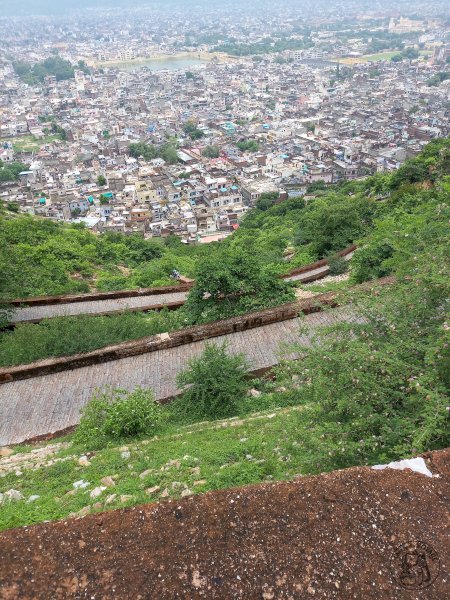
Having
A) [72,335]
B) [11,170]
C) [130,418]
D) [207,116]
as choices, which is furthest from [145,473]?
[207,116]

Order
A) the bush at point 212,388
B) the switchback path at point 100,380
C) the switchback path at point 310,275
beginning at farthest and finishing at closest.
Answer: the switchback path at point 310,275, the switchback path at point 100,380, the bush at point 212,388

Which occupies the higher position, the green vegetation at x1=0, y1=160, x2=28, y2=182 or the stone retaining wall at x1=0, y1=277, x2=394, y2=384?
the stone retaining wall at x1=0, y1=277, x2=394, y2=384

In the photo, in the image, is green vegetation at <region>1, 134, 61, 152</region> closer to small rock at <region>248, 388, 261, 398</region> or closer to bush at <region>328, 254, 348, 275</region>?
bush at <region>328, 254, 348, 275</region>

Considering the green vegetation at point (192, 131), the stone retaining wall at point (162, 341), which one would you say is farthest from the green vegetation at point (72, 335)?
the green vegetation at point (192, 131)

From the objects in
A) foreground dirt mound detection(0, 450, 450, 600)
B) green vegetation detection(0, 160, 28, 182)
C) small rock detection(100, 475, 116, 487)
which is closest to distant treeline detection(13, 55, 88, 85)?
green vegetation detection(0, 160, 28, 182)

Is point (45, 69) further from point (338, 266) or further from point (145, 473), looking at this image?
point (145, 473)
